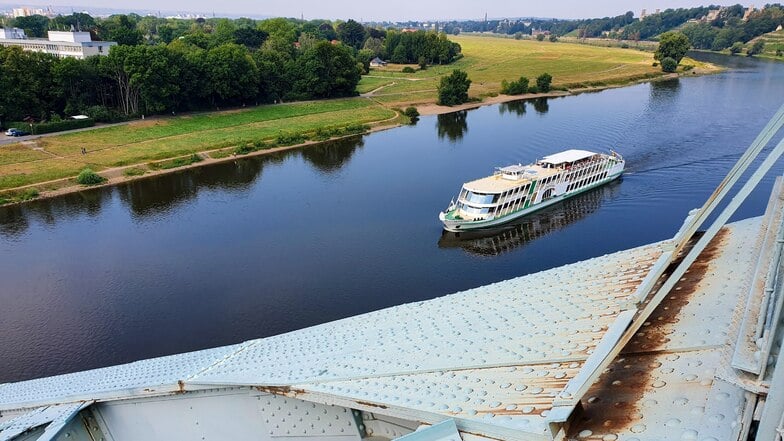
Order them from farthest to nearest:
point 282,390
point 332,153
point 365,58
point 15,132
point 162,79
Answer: point 365,58 < point 162,79 < point 332,153 < point 15,132 < point 282,390

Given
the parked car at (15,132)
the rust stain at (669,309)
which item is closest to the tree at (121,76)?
the parked car at (15,132)

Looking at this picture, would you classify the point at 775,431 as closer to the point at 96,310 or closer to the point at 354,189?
the point at 96,310

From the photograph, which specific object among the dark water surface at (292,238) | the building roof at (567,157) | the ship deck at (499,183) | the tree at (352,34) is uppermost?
Answer: the tree at (352,34)

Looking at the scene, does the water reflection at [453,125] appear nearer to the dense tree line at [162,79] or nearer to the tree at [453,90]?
the tree at [453,90]

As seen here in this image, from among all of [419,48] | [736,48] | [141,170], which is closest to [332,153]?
[141,170]

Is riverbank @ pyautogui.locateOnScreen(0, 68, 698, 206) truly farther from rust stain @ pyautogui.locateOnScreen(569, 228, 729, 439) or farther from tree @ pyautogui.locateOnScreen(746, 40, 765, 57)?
tree @ pyautogui.locateOnScreen(746, 40, 765, 57)

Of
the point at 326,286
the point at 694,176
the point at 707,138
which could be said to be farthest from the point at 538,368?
the point at 707,138

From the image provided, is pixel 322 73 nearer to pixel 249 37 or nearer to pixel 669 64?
pixel 249 37
